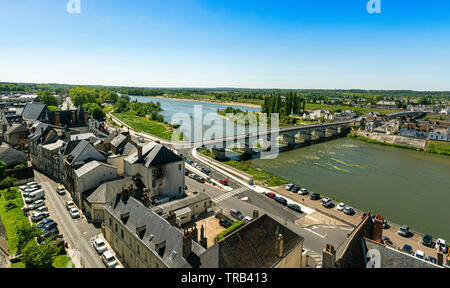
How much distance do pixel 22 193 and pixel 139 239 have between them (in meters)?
21.1

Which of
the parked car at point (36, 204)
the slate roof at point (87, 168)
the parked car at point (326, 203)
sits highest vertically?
the slate roof at point (87, 168)

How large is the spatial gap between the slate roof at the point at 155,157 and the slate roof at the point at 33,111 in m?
37.9

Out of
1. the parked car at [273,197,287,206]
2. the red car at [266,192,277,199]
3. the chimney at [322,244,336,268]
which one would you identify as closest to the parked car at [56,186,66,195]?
the red car at [266,192,277,199]

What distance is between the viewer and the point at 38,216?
80.9 feet

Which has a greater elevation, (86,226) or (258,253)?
(258,253)

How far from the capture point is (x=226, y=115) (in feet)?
402

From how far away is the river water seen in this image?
105 ft

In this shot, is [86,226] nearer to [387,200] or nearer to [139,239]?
[139,239]

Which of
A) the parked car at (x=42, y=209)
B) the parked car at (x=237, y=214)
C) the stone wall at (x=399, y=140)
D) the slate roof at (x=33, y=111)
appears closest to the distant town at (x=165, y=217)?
the parked car at (x=42, y=209)

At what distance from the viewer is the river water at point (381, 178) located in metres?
31.9

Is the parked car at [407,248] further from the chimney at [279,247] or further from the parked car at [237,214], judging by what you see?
the parked car at [237,214]

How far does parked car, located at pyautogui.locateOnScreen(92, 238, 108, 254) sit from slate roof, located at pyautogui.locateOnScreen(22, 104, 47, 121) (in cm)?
4444

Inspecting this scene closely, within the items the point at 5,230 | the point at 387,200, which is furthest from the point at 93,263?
the point at 387,200
